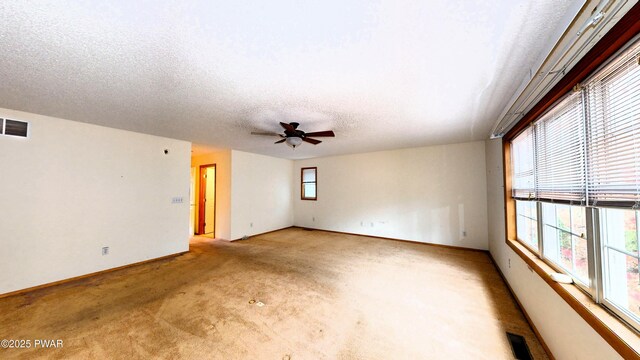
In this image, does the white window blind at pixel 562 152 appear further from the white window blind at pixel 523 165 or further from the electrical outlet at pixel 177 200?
the electrical outlet at pixel 177 200

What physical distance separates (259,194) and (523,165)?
225 inches

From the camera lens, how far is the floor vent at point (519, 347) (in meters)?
1.67

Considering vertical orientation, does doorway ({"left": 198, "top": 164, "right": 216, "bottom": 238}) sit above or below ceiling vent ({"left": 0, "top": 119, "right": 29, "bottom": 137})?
below

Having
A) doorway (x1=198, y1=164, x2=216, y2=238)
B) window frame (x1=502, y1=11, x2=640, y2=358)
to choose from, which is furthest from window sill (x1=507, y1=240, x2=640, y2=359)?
doorway (x1=198, y1=164, x2=216, y2=238)

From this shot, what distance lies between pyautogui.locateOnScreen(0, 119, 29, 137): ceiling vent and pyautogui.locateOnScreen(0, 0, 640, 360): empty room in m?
0.02

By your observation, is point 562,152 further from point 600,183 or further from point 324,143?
point 324,143

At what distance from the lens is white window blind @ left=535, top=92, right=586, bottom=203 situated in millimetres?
1434

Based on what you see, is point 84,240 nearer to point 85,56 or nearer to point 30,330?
point 30,330

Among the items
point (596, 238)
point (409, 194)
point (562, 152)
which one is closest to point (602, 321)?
point (596, 238)

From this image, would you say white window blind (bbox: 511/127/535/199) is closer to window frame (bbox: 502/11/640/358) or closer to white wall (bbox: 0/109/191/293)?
window frame (bbox: 502/11/640/358)

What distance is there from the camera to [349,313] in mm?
2266

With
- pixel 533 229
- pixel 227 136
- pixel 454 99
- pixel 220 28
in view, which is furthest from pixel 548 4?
pixel 227 136

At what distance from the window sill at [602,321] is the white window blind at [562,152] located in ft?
2.09

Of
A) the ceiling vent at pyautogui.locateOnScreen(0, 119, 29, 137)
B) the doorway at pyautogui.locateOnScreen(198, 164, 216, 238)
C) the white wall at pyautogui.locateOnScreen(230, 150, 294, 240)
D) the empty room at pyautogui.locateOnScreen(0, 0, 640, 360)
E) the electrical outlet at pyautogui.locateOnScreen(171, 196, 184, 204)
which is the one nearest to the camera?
the empty room at pyautogui.locateOnScreen(0, 0, 640, 360)
